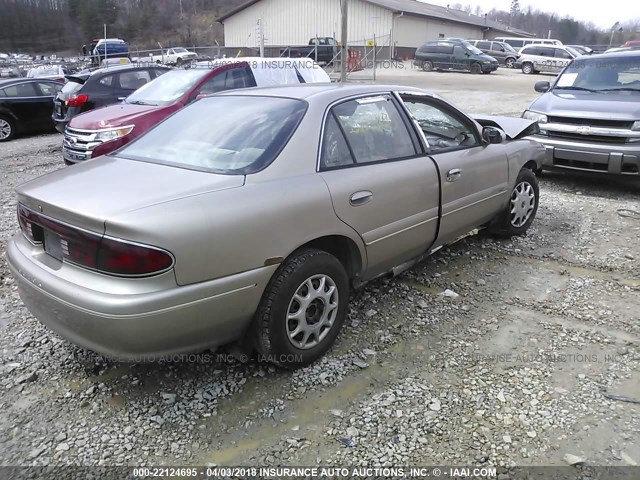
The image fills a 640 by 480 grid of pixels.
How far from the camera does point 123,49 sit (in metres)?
43.9

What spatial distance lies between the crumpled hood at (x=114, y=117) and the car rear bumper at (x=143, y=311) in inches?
197

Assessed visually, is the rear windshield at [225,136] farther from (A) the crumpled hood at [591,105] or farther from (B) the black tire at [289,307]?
(A) the crumpled hood at [591,105]

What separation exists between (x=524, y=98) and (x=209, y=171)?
748 inches

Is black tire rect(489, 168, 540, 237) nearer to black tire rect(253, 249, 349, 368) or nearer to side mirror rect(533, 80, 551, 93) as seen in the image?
black tire rect(253, 249, 349, 368)

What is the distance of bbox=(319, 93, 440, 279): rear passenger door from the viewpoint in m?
3.25

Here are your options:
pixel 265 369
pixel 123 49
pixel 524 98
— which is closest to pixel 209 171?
pixel 265 369

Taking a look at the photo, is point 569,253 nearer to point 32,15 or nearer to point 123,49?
point 123,49

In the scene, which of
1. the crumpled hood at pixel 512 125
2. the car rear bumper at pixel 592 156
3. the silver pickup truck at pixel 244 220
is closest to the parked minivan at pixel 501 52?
the car rear bumper at pixel 592 156

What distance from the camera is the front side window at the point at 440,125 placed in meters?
4.08

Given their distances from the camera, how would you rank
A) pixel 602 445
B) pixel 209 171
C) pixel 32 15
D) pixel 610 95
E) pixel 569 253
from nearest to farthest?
1. pixel 602 445
2. pixel 209 171
3. pixel 569 253
4. pixel 610 95
5. pixel 32 15

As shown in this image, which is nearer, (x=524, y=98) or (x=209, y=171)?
(x=209, y=171)

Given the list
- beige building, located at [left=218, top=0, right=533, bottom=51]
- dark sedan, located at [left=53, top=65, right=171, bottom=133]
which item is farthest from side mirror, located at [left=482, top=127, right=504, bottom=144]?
beige building, located at [left=218, top=0, right=533, bottom=51]

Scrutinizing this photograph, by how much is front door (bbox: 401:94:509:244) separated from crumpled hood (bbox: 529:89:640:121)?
116 inches

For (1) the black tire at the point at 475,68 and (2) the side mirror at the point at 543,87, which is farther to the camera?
(1) the black tire at the point at 475,68
